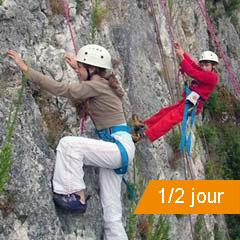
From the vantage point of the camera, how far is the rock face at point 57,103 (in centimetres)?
435

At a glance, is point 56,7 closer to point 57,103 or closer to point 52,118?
point 57,103

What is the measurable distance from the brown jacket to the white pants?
0.89 ft

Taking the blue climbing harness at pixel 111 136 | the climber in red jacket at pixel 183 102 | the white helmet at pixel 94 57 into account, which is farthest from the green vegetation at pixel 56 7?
the climber in red jacket at pixel 183 102

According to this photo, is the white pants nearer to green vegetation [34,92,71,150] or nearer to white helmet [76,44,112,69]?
green vegetation [34,92,71,150]

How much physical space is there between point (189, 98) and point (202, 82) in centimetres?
32

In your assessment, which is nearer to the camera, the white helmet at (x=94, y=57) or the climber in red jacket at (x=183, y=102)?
the white helmet at (x=94, y=57)

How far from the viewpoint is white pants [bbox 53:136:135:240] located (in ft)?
15.5

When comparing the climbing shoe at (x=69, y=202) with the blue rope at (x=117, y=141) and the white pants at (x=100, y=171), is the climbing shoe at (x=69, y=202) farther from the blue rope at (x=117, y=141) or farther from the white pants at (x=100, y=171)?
the blue rope at (x=117, y=141)

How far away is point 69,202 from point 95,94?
3.83ft

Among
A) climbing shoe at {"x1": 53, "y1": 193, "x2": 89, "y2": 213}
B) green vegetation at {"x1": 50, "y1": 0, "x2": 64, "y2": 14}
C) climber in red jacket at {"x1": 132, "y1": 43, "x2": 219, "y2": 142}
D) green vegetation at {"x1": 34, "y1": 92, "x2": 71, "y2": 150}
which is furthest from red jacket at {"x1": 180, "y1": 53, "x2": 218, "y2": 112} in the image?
climbing shoe at {"x1": 53, "y1": 193, "x2": 89, "y2": 213}

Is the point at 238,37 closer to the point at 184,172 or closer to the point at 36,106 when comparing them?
the point at 184,172

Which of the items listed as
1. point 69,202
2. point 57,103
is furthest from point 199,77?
point 69,202

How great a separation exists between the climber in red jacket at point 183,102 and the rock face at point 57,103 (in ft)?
1.21

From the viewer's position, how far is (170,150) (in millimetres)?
8781
